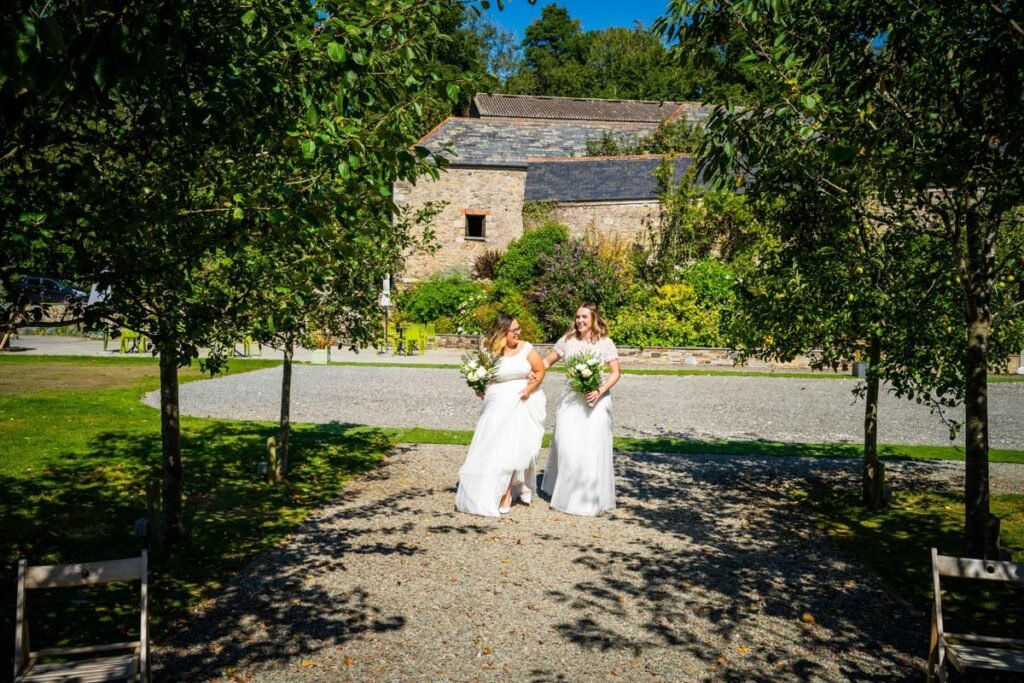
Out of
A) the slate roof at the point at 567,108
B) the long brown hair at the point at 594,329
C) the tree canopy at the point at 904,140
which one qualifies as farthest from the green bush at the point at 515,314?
the slate roof at the point at 567,108

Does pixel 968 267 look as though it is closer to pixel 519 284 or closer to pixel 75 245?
pixel 75 245

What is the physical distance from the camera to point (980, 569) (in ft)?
14.9

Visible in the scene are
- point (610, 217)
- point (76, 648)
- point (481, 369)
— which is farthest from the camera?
point (610, 217)

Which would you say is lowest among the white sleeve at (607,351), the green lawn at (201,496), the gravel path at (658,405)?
the green lawn at (201,496)

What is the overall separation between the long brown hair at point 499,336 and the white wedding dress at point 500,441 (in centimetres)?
16

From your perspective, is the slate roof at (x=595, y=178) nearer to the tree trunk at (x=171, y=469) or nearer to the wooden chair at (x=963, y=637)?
the tree trunk at (x=171, y=469)

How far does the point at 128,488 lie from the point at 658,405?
1122cm

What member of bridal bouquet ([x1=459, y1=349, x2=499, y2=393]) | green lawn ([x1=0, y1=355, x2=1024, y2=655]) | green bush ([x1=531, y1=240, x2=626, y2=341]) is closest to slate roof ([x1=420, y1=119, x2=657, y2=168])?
green bush ([x1=531, y1=240, x2=626, y2=341])

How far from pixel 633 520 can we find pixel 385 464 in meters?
4.02

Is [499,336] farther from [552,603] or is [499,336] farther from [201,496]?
[201,496]

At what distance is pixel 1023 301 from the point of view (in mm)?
7234

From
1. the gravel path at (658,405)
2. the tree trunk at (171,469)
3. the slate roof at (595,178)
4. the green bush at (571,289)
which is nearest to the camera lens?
the tree trunk at (171,469)

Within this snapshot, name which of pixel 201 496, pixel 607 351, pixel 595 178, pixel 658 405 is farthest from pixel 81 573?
pixel 595 178

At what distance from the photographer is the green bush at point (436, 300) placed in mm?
32594
